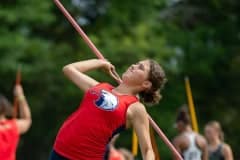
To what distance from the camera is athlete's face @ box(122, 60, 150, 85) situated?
8.83 meters

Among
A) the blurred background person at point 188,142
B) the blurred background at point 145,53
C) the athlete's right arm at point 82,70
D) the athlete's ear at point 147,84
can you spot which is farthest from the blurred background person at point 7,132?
the blurred background at point 145,53

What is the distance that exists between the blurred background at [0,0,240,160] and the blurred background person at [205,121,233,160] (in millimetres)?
Answer: 14397

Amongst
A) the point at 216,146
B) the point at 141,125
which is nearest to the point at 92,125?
the point at 141,125

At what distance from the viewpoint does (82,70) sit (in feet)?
29.6

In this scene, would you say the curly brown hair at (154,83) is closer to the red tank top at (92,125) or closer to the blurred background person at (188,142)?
the red tank top at (92,125)

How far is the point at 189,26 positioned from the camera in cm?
3206

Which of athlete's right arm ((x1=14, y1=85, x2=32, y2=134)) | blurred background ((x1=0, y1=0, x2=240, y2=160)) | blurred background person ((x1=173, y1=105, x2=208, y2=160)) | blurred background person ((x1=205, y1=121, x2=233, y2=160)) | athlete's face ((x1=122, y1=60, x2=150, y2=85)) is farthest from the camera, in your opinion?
blurred background ((x1=0, y1=0, x2=240, y2=160))

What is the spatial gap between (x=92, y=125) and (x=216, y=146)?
5.51 metres

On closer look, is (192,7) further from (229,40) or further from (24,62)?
(24,62)

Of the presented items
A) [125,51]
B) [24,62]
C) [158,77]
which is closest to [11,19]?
[24,62]

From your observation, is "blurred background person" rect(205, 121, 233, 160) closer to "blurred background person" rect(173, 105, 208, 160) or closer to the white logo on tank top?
"blurred background person" rect(173, 105, 208, 160)

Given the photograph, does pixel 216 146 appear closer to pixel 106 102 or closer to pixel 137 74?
pixel 137 74

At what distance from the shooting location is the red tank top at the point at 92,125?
28.5ft

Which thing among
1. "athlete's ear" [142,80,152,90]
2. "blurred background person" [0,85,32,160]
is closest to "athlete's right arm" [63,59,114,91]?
"athlete's ear" [142,80,152,90]
